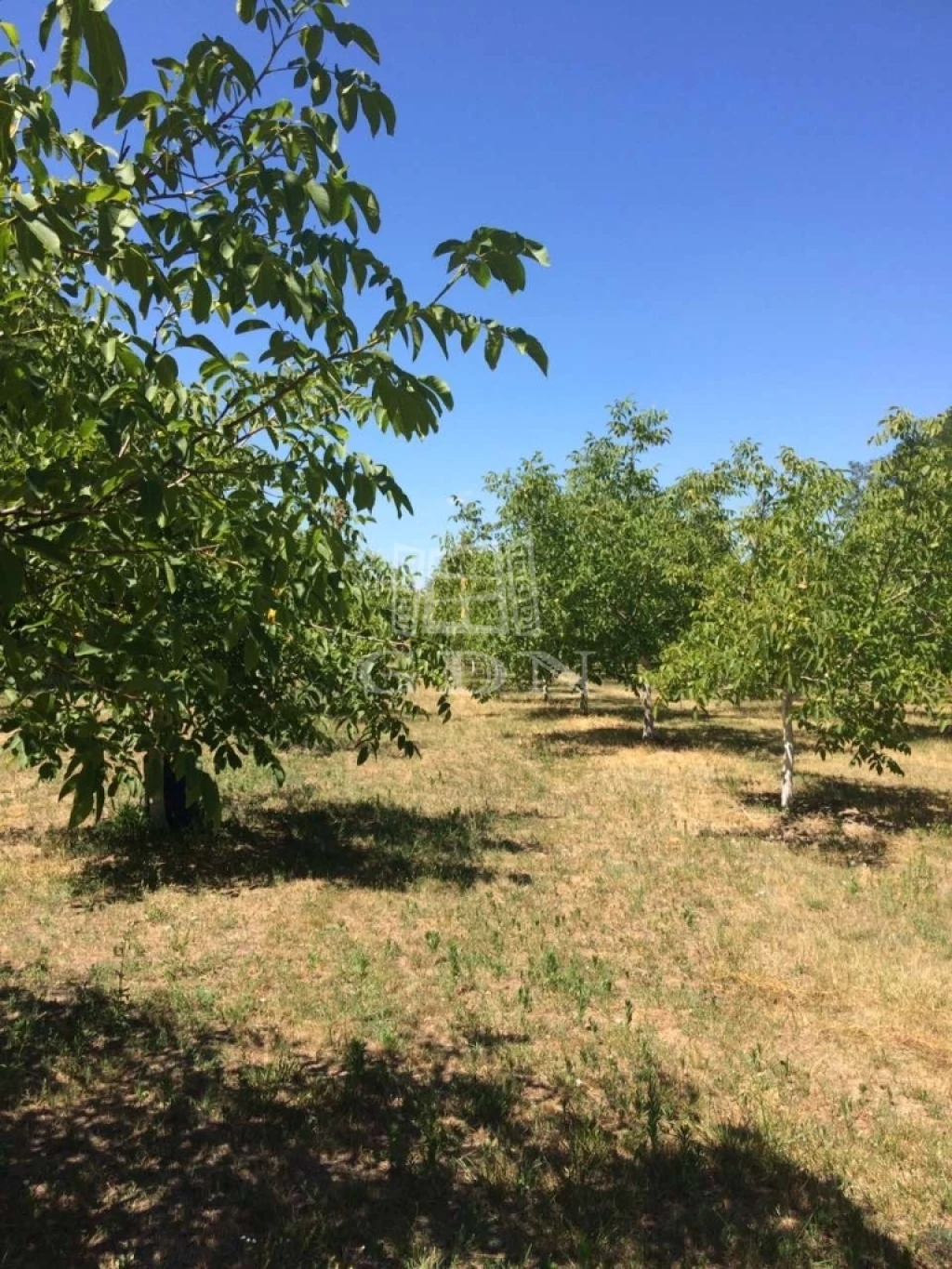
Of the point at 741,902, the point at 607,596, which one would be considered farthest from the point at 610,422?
the point at 741,902

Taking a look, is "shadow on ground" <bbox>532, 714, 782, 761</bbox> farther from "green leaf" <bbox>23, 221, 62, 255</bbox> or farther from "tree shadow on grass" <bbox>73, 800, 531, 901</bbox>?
"green leaf" <bbox>23, 221, 62, 255</bbox>

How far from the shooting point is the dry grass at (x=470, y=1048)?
370 centimetres

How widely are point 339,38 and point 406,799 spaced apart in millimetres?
10872

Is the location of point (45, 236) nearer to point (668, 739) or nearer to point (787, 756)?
point (787, 756)

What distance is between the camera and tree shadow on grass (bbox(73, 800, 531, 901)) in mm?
8359

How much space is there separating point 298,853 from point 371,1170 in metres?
5.58

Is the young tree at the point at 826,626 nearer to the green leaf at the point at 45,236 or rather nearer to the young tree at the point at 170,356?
the young tree at the point at 170,356

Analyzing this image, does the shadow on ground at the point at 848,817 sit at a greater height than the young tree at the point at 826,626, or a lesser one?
lesser

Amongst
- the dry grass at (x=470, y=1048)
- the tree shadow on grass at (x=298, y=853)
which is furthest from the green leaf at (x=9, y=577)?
the tree shadow on grass at (x=298, y=853)

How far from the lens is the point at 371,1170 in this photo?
4.06 meters

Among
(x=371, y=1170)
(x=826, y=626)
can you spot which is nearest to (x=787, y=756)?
(x=826, y=626)

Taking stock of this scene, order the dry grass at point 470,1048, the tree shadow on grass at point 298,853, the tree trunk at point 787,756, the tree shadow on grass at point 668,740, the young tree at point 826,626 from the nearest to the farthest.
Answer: the dry grass at point 470,1048, the tree shadow on grass at point 298,853, the young tree at point 826,626, the tree trunk at point 787,756, the tree shadow on grass at point 668,740

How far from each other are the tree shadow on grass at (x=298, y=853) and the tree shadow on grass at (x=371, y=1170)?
3202mm

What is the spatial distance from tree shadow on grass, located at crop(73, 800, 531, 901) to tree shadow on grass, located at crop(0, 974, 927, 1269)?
3.20m
